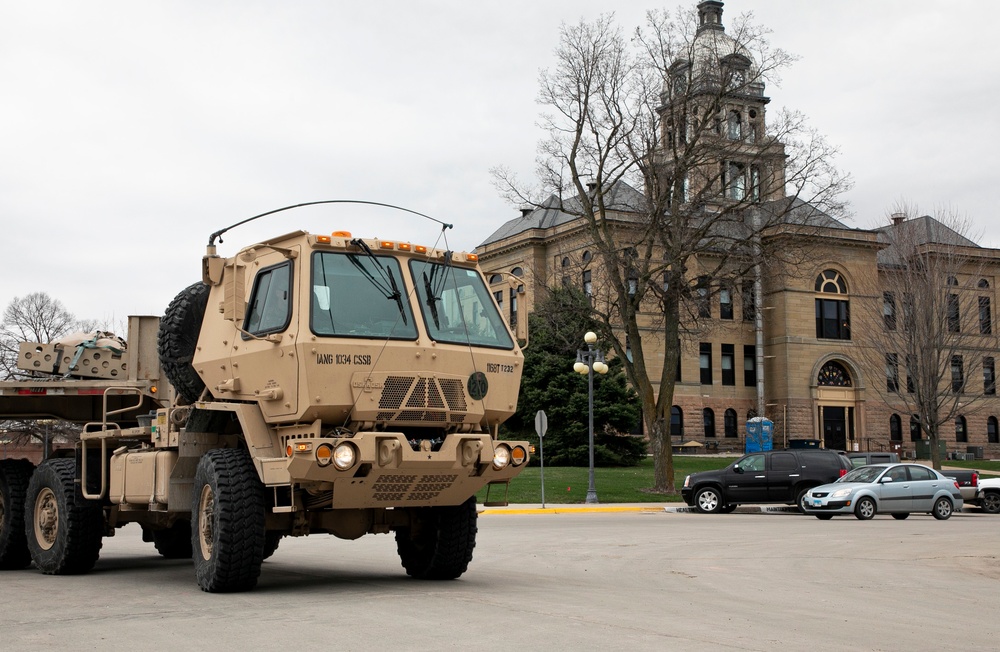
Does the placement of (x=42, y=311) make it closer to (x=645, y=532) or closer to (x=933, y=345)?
(x=933, y=345)

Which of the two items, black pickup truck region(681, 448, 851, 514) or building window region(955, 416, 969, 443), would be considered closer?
black pickup truck region(681, 448, 851, 514)

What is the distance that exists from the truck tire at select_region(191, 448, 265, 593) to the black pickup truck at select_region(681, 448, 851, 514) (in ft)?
74.2

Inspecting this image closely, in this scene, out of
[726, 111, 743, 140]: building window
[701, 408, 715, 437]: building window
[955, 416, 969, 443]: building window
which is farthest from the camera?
[955, 416, 969, 443]: building window

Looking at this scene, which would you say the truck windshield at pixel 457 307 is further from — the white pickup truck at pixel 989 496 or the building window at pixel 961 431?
the building window at pixel 961 431

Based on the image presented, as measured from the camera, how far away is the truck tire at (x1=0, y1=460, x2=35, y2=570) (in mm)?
13781

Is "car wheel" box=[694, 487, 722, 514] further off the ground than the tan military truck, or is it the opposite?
the tan military truck

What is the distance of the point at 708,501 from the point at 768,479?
1.74 metres

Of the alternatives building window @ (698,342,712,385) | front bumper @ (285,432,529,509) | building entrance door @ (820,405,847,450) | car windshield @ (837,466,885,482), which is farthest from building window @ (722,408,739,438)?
front bumper @ (285,432,529,509)

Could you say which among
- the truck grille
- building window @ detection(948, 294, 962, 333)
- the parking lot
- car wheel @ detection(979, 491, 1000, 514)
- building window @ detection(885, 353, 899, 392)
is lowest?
car wheel @ detection(979, 491, 1000, 514)

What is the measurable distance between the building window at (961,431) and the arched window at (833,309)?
9750mm

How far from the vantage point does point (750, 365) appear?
73562 mm

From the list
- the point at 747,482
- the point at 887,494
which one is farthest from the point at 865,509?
the point at 747,482

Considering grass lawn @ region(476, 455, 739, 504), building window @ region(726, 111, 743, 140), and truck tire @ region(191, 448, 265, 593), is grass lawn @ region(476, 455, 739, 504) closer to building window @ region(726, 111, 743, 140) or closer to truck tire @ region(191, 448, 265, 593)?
building window @ region(726, 111, 743, 140)

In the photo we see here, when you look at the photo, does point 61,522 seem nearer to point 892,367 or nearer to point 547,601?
point 547,601
